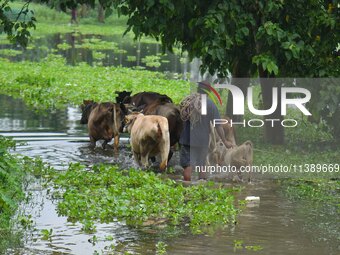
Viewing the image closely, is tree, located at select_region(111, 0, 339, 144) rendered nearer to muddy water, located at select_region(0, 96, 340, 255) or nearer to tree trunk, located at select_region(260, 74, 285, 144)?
tree trunk, located at select_region(260, 74, 285, 144)

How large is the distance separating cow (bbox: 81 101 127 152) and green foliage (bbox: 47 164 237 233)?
10.4 ft

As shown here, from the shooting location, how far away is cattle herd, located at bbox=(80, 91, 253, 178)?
16828 millimetres

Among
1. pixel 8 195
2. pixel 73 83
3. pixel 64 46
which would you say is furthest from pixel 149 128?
pixel 64 46

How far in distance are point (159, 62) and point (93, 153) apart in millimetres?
25922

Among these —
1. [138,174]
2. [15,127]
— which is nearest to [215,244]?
[138,174]

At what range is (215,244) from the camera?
12352 millimetres

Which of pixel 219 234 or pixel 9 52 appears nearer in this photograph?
pixel 219 234

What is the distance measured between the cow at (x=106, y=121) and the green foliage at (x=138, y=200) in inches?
125

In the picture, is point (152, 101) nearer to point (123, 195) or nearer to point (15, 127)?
point (15, 127)

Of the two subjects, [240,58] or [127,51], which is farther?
[127,51]

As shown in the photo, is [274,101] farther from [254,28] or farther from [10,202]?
[10,202]

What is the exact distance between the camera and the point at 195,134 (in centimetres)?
1661

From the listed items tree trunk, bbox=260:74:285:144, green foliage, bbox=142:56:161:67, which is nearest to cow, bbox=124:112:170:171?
tree trunk, bbox=260:74:285:144

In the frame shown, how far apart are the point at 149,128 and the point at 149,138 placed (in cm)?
25
